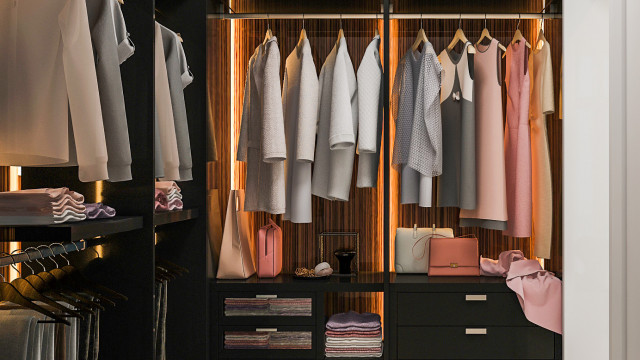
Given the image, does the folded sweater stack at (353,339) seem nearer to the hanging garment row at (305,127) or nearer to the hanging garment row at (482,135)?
the hanging garment row at (305,127)

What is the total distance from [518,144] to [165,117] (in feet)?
5.71

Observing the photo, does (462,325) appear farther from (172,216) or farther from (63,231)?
(63,231)

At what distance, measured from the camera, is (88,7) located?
1.73 metres

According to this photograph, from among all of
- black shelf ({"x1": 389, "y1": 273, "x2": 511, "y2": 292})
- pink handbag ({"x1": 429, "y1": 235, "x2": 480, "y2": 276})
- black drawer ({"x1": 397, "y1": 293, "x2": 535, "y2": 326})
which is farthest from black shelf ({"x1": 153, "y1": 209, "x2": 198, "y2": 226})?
pink handbag ({"x1": 429, "y1": 235, "x2": 480, "y2": 276})

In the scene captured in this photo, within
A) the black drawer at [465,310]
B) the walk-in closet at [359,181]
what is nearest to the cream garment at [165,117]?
the walk-in closet at [359,181]

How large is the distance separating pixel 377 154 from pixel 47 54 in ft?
5.55

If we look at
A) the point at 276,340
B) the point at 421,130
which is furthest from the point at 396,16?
the point at 276,340

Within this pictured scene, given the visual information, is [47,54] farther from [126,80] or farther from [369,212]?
[369,212]

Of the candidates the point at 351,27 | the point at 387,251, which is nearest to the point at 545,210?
the point at 387,251

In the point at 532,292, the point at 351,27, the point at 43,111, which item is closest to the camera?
the point at 43,111

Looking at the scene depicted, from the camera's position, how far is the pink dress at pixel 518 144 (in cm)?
281

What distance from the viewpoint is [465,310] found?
2674mm

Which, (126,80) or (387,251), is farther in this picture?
(387,251)

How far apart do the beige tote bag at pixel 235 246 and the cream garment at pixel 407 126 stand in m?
0.86
